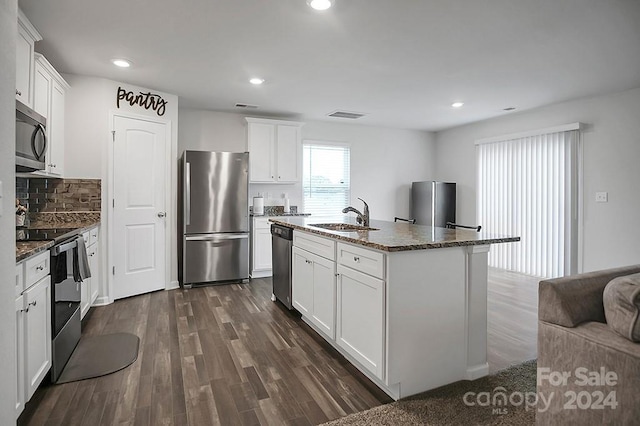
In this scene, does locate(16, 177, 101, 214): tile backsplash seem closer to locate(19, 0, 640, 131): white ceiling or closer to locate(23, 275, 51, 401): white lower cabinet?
locate(19, 0, 640, 131): white ceiling

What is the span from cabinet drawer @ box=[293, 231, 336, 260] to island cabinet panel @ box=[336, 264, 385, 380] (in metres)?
0.18

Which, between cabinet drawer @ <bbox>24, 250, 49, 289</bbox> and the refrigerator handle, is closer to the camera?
cabinet drawer @ <bbox>24, 250, 49, 289</bbox>

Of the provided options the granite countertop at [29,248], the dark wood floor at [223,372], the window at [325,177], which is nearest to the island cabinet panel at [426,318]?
the dark wood floor at [223,372]

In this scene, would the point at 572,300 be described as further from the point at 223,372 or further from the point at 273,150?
the point at 273,150

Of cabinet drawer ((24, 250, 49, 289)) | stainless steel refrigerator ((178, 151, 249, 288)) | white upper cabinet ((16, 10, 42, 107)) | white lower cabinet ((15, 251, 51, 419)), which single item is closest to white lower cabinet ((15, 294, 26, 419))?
white lower cabinet ((15, 251, 51, 419))

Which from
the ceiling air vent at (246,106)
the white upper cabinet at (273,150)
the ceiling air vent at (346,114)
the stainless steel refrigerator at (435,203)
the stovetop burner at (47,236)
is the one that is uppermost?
the ceiling air vent at (346,114)

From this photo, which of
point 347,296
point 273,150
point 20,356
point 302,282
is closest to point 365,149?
point 273,150

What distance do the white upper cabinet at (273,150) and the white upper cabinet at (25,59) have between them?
276 centimetres

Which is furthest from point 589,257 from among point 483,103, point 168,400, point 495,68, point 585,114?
point 168,400

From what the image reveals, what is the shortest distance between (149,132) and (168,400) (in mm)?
3213

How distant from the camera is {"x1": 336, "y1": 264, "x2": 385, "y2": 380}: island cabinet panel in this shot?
2049mm

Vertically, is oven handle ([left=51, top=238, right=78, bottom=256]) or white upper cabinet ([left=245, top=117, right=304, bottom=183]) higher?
white upper cabinet ([left=245, top=117, right=304, bottom=183])

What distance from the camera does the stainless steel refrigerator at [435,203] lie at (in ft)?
20.7

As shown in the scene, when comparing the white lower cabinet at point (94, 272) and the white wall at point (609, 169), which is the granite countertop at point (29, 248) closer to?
the white lower cabinet at point (94, 272)
